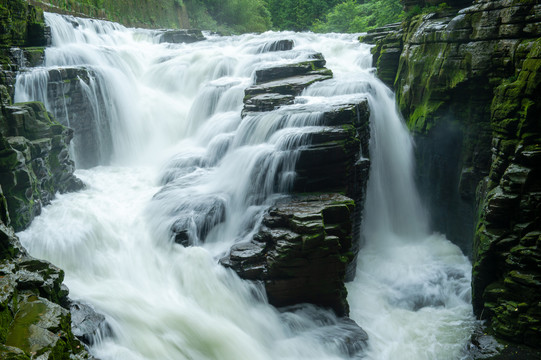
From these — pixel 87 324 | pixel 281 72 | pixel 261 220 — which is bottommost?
pixel 87 324

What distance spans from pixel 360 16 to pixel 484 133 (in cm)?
2296

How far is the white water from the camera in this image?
7.23 meters

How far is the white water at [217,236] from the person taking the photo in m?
7.23

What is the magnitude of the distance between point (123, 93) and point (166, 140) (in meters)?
2.44

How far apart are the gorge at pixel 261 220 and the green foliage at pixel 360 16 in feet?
39.0

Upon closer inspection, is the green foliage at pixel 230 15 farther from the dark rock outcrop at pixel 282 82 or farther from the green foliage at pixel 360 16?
the dark rock outcrop at pixel 282 82

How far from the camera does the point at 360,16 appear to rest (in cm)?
3066

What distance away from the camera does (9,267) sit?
5586 millimetres

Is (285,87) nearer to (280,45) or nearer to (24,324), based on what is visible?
(280,45)

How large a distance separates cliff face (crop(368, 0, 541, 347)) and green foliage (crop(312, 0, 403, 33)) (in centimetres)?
1231

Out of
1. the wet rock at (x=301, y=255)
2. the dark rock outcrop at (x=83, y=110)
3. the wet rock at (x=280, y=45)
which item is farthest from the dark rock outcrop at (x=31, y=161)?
the wet rock at (x=280, y=45)

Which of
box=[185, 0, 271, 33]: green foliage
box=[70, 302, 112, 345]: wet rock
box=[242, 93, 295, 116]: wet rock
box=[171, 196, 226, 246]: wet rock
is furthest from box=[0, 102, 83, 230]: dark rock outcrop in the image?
box=[185, 0, 271, 33]: green foliage

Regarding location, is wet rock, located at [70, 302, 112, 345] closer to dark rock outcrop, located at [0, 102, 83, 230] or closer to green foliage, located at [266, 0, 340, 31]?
dark rock outcrop, located at [0, 102, 83, 230]

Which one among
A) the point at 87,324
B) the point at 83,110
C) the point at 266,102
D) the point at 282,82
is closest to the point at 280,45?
the point at 282,82
